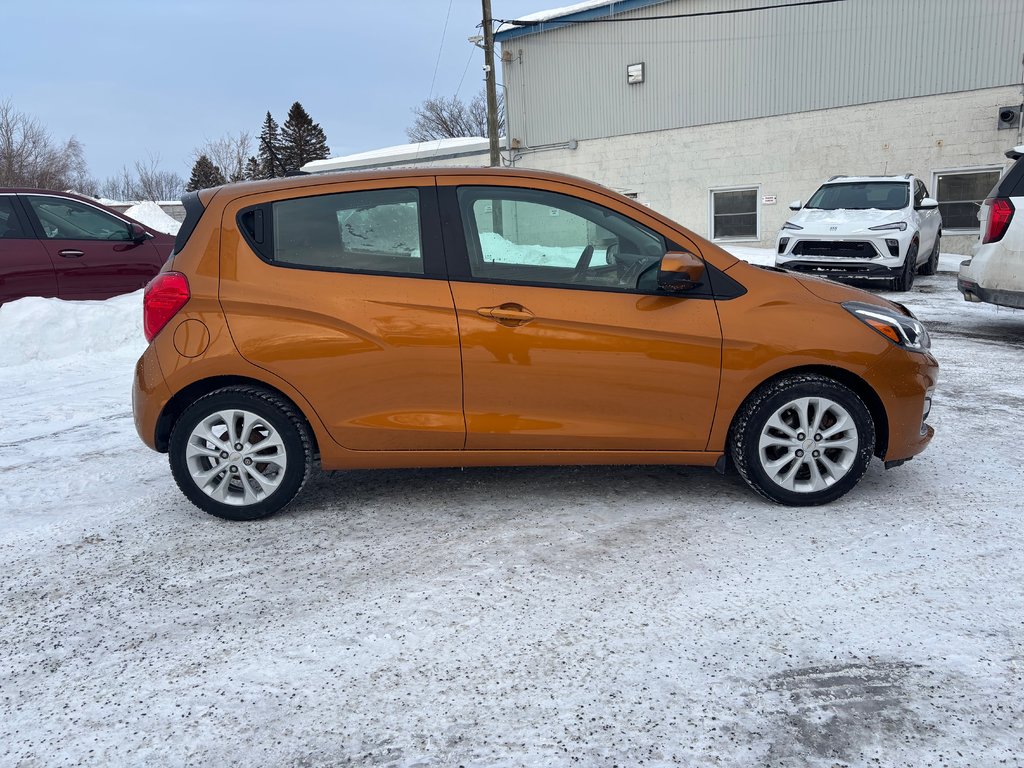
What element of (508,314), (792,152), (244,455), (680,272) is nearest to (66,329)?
(244,455)

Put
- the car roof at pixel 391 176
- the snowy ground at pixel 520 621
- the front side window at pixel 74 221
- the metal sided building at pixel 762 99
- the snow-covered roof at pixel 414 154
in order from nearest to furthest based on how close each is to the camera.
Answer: the snowy ground at pixel 520 621
the car roof at pixel 391 176
the front side window at pixel 74 221
the metal sided building at pixel 762 99
the snow-covered roof at pixel 414 154

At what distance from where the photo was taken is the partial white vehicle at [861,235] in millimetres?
12125

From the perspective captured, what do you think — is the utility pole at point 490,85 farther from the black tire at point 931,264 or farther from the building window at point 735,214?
the black tire at point 931,264

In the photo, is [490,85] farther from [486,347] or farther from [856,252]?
[486,347]

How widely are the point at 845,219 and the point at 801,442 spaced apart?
32.2 ft

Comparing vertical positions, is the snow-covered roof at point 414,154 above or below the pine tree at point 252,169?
below

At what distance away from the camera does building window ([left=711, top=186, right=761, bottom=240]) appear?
74.5 feet

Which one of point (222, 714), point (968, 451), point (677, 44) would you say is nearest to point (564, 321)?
point (222, 714)

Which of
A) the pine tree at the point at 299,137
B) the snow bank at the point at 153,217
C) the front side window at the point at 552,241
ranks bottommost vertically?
the front side window at the point at 552,241

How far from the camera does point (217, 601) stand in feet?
10.5

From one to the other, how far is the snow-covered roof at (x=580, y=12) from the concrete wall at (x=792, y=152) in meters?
3.53

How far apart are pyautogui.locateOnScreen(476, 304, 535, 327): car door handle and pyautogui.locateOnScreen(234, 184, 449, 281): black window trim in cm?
27

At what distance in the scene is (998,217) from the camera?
7.61 meters

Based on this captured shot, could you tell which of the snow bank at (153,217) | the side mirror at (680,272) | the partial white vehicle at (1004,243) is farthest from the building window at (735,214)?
the side mirror at (680,272)
